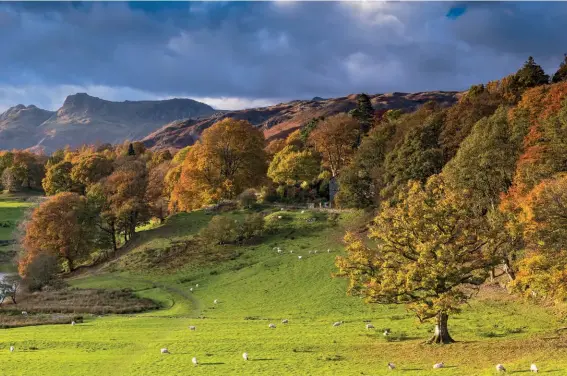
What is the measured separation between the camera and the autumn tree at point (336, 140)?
92.1m

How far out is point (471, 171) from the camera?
4931 centimetres

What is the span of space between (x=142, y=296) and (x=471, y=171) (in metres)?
38.6

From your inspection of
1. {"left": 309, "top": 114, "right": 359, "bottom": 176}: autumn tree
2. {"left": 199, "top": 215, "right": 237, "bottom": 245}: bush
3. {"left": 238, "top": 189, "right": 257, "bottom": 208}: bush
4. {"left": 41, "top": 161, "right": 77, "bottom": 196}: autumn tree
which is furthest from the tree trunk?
{"left": 41, "top": 161, "right": 77, "bottom": 196}: autumn tree

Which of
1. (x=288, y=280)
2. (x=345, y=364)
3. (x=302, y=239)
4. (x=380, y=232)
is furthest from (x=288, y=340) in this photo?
(x=302, y=239)

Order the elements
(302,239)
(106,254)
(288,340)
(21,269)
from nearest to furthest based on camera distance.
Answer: (288,340)
(21,269)
(302,239)
(106,254)

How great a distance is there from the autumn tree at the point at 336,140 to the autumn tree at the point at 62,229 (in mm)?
43957

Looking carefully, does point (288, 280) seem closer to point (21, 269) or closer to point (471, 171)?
point (471, 171)

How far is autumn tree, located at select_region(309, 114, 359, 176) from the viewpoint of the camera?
9212 centimetres

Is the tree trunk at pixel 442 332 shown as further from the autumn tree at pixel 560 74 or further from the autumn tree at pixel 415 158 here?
the autumn tree at pixel 560 74

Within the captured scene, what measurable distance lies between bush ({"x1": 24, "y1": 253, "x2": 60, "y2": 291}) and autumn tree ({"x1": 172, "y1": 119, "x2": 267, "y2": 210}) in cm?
3037

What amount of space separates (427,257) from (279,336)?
12092mm

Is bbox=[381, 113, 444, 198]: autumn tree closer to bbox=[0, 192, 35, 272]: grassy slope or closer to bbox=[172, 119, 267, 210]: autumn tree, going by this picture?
bbox=[172, 119, 267, 210]: autumn tree

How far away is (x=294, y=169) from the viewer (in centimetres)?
9100

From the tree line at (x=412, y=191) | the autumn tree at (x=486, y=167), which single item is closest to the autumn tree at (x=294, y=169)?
the tree line at (x=412, y=191)
